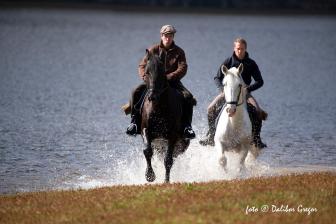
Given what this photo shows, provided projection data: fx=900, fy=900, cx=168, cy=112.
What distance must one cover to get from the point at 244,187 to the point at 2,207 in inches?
168

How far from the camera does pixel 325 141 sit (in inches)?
1136

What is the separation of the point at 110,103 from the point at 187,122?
22975mm

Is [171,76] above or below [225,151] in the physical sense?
above

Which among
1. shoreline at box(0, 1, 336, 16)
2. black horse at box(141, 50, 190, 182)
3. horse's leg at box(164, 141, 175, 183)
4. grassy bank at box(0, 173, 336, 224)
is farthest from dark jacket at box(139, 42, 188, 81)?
shoreline at box(0, 1, 336, 16)

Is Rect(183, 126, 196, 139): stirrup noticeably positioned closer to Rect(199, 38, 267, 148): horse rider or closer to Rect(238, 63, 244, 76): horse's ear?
Rect(199, 38, 267, 148): horse rider

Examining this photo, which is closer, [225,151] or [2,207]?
[2,207]

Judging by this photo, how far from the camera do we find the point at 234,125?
61.4 ft

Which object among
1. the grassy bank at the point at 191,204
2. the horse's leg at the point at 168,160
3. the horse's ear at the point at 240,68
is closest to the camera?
the grassy bank at the point at 191,204

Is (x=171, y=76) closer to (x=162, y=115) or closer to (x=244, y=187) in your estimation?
(x=162, y=115)

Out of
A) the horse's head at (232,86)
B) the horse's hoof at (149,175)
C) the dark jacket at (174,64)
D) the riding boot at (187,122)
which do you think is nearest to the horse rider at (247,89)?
the riding boot at (187,122)

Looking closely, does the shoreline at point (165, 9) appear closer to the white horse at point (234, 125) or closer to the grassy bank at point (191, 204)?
the white horse at point (234, 125)

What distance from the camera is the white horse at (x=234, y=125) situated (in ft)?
59.6

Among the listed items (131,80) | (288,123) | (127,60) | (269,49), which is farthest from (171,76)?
(269,49)

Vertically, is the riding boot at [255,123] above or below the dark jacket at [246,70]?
below
